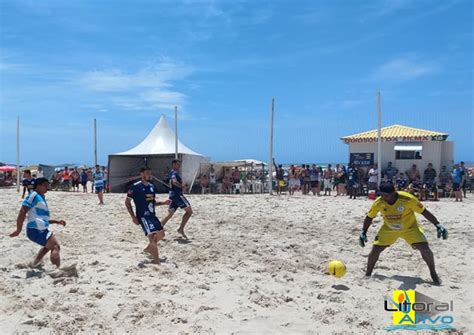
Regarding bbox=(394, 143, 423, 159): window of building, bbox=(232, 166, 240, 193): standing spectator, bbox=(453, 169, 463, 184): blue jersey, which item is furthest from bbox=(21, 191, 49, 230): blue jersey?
bbox=(394, 143, 423, 159): window of building

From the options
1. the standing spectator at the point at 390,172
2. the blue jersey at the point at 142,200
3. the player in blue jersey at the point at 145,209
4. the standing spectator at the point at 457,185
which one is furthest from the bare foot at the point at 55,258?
the standing spectator at the point at 390,172

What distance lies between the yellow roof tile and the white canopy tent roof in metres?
7.52

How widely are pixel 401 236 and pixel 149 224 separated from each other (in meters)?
3.37

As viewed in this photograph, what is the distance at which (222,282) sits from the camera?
576cm

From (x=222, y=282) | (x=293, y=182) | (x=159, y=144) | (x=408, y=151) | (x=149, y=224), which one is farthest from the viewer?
(x=159, y=144)

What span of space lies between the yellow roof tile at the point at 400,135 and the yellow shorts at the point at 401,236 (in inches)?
564

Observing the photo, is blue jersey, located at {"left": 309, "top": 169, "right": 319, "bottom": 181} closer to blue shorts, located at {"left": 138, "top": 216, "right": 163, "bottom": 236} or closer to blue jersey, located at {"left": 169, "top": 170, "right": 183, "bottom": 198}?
blue jersey, located at {"left": 169, "top": 170, "right": 183, "bottom": 198}

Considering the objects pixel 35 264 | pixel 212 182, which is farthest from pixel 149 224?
pixel 212 182

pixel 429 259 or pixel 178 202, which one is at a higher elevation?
pixel 178 202

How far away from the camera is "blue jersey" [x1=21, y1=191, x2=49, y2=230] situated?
6.12 metres

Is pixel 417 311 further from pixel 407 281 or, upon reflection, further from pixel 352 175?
pixel 352 175

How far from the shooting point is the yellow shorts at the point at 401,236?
236 inches

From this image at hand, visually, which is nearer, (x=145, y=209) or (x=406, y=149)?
(x=145, y=209)

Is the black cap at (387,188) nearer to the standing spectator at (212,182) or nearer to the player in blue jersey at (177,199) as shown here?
the player in blue jersey at (177,199)
